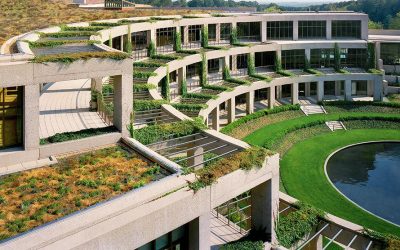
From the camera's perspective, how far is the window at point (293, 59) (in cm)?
6988

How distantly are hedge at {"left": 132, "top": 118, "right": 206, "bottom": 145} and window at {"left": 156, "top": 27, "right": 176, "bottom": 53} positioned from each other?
36.0 m

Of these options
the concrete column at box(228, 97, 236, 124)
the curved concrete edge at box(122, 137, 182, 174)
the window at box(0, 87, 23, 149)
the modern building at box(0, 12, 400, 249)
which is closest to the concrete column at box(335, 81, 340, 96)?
the modern building at box(0, 12, 400, 249)

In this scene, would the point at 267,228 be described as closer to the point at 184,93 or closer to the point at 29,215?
the point at 29,215

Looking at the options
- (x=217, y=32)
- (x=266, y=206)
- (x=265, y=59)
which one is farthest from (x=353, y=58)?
(x=266, y=206)

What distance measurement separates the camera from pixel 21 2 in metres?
64.5

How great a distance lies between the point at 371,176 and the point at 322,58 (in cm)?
3375

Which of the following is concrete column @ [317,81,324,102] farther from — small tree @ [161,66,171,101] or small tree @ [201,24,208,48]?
small tree @ [161,66,171,101]

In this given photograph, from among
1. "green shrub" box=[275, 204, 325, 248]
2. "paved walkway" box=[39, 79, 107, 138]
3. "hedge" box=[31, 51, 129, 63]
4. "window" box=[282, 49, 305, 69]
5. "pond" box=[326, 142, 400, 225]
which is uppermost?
"window" box=[282, 49, 305, 69]

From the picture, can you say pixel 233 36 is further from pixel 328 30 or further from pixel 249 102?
pixel 328 30

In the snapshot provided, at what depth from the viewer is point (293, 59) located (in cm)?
7050

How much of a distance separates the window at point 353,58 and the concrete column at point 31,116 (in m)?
59.2

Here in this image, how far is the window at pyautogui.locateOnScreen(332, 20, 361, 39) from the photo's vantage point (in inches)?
2896

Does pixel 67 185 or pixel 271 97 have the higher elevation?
pixel 271 97

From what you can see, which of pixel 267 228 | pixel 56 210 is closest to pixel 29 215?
pixel 56 210
